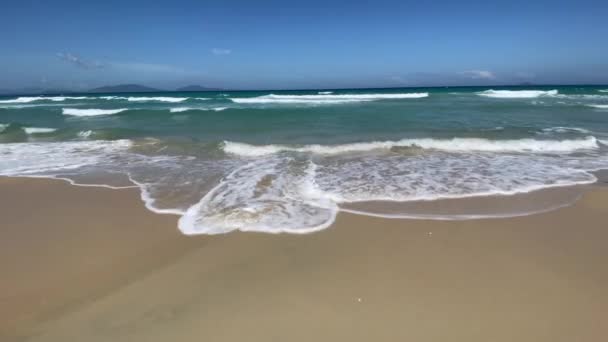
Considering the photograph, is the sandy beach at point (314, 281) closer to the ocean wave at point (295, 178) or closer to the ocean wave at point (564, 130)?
the ocean wave at point (295, 178)

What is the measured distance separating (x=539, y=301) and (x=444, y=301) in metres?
0.79

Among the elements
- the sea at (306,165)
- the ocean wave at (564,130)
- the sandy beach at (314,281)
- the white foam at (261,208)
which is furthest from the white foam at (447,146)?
the sandy beach at (314,281)

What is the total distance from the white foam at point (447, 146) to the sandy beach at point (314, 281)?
481 cm

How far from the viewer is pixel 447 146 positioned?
9461 mm

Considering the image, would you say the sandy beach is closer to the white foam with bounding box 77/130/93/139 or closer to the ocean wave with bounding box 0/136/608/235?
the ocean wave with bounding box 0/136/608/235

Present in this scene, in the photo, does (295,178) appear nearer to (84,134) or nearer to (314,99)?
(84,134)

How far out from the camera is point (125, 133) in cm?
1284

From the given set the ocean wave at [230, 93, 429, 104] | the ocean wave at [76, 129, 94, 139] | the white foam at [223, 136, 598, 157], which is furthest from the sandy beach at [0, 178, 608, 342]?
the ocean wave at [230, 93, 429, 104]

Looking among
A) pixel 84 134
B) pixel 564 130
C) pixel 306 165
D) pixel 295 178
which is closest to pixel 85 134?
pixel 84 134

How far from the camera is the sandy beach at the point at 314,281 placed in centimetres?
246

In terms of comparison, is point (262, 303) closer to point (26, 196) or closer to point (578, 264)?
point (578, 264)

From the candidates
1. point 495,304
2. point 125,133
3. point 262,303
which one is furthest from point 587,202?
point 125,133

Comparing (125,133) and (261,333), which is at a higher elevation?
(125,133)

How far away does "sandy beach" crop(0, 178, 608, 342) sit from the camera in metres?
2.46
